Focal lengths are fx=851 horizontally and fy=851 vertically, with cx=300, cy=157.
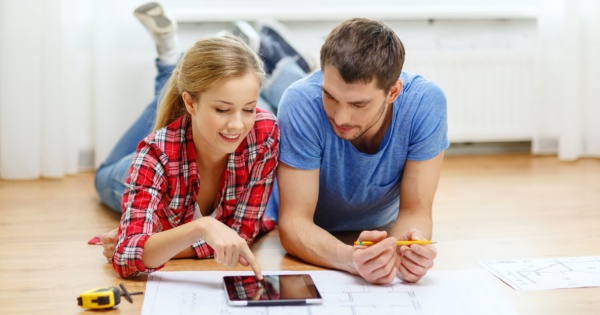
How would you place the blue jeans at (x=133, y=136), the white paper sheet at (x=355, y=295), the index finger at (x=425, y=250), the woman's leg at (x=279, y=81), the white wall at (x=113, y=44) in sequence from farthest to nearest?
the white wall at (x=113, y=44)
the woman's leg at (x=279, y=81)
the blue jeans at (x=133, y=136)
the index finger at (x=425, y=250)
the white paper sheet at (x=355, y=295)

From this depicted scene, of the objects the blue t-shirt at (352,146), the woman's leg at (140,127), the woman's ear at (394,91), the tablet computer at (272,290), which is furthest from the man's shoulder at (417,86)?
the woman's leg at (140,127)

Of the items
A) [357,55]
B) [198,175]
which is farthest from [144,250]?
[357,55]

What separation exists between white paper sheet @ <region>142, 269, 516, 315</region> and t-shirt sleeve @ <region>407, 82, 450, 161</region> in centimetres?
27

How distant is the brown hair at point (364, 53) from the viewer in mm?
1632

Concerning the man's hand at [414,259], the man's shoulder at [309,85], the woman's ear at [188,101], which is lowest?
the man's hand at [414,259]

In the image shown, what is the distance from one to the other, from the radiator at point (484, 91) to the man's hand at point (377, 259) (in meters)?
1.70

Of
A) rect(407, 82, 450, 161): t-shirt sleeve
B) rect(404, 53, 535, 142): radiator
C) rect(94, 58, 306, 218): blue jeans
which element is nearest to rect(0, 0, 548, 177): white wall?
rect(404, 53, 535, 142): radiator

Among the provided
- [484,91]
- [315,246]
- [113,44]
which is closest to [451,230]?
[315,246]

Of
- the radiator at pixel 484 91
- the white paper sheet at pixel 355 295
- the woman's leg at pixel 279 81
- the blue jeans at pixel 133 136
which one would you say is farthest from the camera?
the radiator at pixel 484 91

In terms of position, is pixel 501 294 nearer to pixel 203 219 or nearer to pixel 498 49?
pixel 203 219

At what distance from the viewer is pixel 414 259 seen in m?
1.64

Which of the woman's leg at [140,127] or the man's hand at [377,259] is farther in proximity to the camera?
the woman's leg at [140,127]

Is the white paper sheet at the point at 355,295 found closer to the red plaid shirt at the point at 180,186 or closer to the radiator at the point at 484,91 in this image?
the red plaid shirt at the point at 180,186

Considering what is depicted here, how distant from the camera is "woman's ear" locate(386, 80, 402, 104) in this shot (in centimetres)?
172
